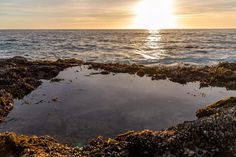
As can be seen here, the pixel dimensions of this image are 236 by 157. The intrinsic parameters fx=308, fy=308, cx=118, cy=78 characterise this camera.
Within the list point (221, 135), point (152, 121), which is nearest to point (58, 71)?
point (152, 121)

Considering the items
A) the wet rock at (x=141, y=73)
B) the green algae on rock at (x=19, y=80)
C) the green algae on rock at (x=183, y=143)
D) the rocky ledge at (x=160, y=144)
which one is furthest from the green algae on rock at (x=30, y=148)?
the wet rock at (x=141, y=73)

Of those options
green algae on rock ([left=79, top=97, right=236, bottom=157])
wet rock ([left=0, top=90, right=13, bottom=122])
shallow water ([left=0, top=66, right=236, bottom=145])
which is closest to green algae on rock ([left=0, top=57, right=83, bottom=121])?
wet rock ([left=0, top=90, right=13, bottom=122])

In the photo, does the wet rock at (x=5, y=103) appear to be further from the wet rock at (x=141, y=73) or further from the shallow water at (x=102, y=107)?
the wet rock at (x=141, y=73)

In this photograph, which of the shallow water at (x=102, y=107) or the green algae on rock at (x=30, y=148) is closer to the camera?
the green algae on rock at (x=30, y=148)

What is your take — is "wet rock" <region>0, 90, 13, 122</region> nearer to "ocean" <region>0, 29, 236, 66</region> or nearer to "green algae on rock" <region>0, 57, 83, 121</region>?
"green algae on rock" <region>0, 57, 83, 121</region>

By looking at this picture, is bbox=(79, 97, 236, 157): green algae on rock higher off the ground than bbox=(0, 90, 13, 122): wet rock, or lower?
higher

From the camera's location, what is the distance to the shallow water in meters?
11.5

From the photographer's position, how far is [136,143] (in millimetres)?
8484

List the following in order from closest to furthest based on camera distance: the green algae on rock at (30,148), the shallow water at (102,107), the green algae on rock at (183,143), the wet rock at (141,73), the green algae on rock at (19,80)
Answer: the green algae on rock at (183,143) < the green algae on rock at (30,148) < the shallow water at (102,107) < the green algae on rock at (19,80) < the wet rock at (141,73)

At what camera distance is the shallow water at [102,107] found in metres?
11.5

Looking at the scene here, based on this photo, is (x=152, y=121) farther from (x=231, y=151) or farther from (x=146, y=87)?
(x=146, y=87)

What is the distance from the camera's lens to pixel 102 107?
13961 millimetres

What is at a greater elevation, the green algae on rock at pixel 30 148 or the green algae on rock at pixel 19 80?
the green algae on rock at pixel 19 80

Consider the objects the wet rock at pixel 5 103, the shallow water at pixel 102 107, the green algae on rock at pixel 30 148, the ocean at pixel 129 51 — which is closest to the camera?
the green algae on rock at pixel 30 148
